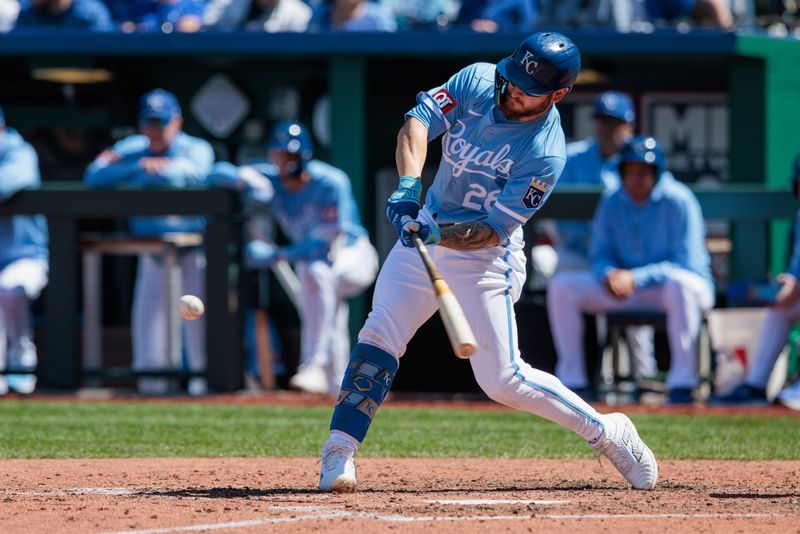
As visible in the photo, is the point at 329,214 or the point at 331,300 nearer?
the point at 331,300

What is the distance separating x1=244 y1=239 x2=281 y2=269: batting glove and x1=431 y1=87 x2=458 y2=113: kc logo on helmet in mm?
4702

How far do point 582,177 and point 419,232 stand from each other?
503 cm

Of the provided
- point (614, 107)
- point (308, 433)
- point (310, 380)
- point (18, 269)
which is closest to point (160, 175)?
point (18, 269)

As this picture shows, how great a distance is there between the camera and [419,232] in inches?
188

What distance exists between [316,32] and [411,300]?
5.69 metres

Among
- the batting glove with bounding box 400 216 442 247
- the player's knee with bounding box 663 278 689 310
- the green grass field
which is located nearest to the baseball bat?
the batting glove with bounding box 400 216 442 247

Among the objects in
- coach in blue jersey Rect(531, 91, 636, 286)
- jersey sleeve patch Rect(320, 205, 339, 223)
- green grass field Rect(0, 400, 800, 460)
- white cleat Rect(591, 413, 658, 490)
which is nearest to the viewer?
white cleat Rect(591, 413, 658, 490)

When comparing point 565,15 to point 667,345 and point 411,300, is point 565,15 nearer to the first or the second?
point 667,345

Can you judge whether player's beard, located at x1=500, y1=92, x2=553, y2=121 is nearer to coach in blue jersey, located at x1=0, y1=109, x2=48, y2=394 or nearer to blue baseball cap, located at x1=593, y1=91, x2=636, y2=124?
blue baseball cap, located at x1=593, y1=91, x2=636, y2=124

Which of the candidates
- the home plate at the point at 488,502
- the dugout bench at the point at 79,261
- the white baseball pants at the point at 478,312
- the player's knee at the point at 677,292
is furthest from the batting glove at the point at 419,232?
the dugout bench at the point at 79,261

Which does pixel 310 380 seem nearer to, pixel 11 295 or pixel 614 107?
pixel 11 295

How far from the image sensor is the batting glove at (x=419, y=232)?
475 cm

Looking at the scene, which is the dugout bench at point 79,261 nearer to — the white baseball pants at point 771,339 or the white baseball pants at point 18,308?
the white baseball pants at point 18,308

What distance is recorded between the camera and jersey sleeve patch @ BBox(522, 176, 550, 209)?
16.4ft
